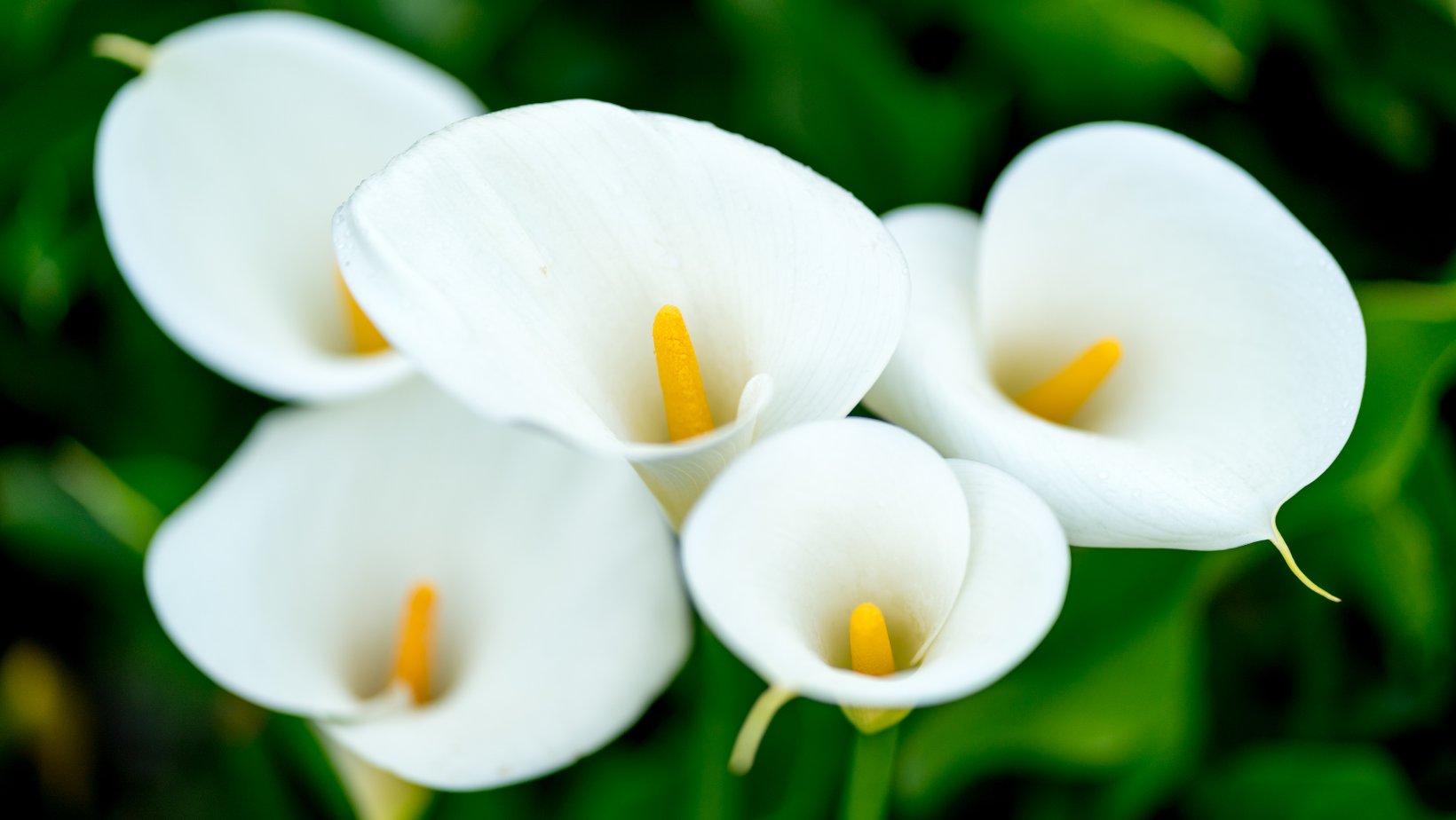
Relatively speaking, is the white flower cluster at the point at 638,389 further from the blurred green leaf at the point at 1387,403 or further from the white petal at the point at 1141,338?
the blurred green leaf at the point at 1387,403

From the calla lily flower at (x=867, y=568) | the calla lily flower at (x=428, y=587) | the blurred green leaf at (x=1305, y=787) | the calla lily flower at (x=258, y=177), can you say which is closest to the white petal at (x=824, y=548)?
the calla lily flower at (x=867, y=568)

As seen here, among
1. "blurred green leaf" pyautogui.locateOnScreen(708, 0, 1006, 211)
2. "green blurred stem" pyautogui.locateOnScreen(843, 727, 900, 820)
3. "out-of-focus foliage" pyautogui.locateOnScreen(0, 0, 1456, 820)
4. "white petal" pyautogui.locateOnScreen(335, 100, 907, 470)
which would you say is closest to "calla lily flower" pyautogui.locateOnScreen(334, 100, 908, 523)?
"white petal" pyautogui.locateOnScreen(335, 100, 907, 470)

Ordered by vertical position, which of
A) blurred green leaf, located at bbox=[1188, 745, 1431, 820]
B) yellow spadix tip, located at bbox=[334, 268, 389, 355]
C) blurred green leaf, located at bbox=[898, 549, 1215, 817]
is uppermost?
yellow spadix tip, located at bbox=[334, 268, 389, 355]

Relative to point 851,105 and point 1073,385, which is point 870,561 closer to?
point 1073,385

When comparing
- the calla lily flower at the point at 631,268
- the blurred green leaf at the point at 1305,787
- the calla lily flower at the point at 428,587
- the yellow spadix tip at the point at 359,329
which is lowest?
the blurred green leaf at the point at 1305,787

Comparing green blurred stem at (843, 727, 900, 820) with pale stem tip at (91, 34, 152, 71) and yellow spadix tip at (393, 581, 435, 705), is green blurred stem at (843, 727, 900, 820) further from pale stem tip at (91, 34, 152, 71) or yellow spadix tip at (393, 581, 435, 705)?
pale stem tip at (91, 34, 152, 71)

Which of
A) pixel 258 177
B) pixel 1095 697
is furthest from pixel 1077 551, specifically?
pixel 258 177
